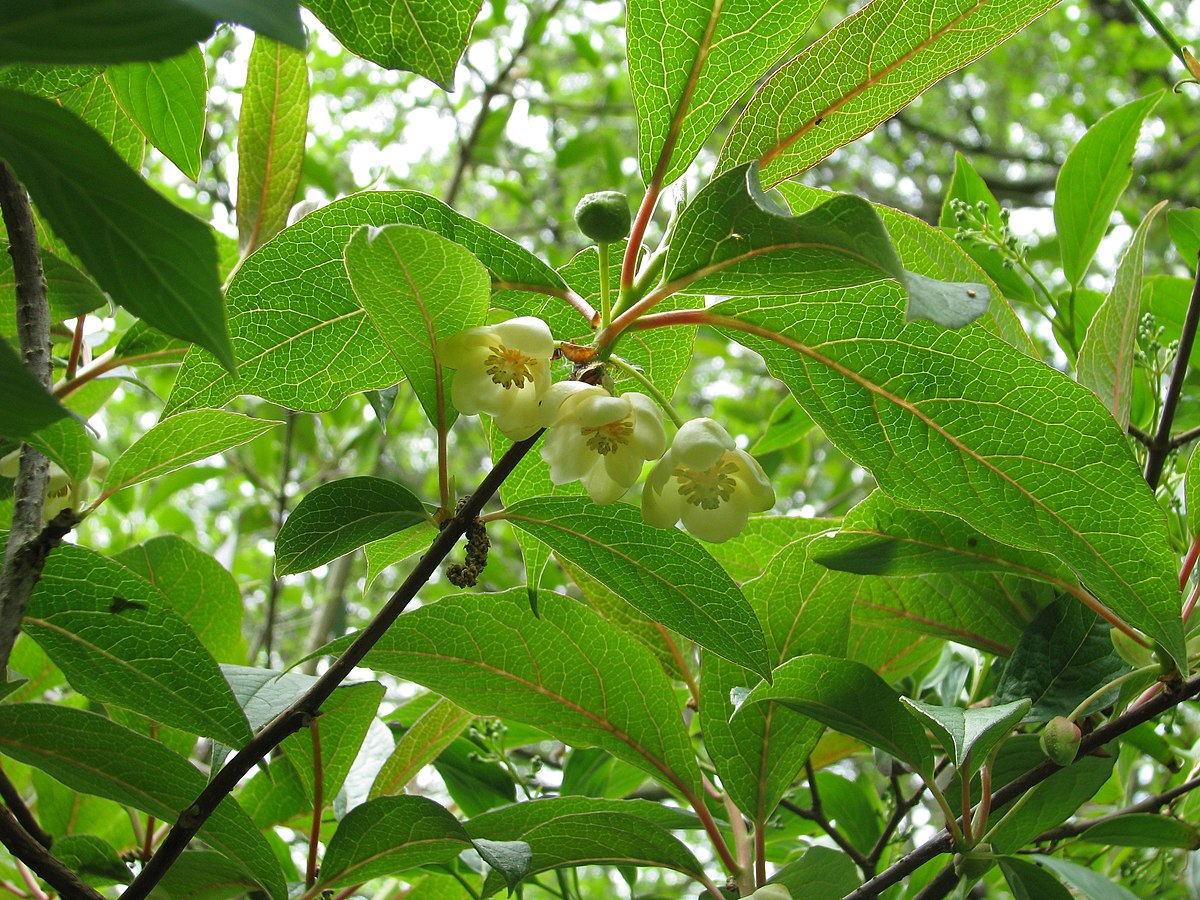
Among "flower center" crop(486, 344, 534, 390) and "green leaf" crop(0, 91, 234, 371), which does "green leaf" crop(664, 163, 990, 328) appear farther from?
"green leaf" crop(0, 91, 234, 371)

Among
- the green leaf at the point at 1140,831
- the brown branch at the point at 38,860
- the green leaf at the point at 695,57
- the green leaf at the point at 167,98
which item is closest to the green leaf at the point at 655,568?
the green leaf at the point at 695,57

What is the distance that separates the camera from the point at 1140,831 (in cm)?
129

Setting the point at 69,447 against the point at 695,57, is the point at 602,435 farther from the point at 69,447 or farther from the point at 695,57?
the point at 69,447

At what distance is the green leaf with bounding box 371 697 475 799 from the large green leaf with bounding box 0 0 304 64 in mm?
930

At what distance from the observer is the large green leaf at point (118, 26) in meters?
0.46

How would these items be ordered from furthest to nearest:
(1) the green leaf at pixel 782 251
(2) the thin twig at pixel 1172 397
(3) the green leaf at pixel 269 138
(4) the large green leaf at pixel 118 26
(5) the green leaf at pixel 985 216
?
(5) the green leaf at pixel 985 216 < (3) the green leaf at pixel 269 138 < (2) the thin twig at pixel 1172 397 < (1) the green leaf at pixel 782 251 < (4) the large green leaf at pixel 118 26

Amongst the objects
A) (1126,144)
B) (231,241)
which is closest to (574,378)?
(231,241)

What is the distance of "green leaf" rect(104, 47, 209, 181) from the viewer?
41.4 inches

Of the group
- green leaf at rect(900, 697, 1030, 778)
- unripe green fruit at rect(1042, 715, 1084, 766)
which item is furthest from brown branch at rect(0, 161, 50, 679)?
unripe green fruit at rect(1042, 715, 1084, 766)

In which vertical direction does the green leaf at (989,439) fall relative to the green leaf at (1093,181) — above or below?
below

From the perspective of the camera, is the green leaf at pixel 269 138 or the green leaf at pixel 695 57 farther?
the green leaf at pixel 269 138

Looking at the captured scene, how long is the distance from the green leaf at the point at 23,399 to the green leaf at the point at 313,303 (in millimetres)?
251

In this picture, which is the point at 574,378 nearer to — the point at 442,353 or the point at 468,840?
the point at 442,353

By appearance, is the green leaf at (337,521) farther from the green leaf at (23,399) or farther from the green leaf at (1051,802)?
the green leaf at (1051,802)
